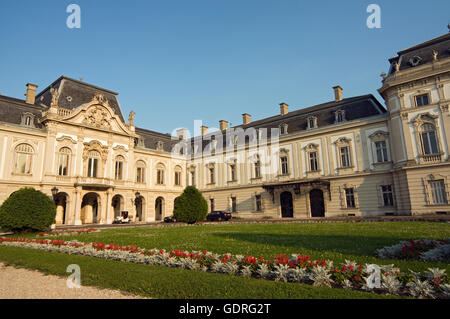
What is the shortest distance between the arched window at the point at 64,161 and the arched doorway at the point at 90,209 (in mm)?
4911

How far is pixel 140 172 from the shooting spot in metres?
41.6

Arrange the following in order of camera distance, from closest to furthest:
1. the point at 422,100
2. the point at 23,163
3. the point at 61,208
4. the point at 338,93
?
1. the point at 422,100
2. the point at 23,163
3. the point at 61,208
4. the point at 338,93

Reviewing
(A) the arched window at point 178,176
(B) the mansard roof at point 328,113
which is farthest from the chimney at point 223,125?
(A) the arched window at point 178,176

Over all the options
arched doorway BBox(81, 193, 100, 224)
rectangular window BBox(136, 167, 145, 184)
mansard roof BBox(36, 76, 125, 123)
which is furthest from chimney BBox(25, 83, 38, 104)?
rectangular window BBox(136, 167, 145, 184)

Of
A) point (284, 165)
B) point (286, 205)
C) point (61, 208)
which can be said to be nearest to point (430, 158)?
point (284, 165)

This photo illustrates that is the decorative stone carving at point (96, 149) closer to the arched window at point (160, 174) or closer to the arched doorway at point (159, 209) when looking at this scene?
the arched window at point (160, 174)

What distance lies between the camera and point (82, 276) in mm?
7047

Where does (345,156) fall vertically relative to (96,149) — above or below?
below

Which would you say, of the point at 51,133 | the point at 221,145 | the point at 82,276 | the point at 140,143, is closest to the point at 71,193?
the point at 51,133

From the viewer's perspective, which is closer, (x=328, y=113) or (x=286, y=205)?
(x=328, y=113)

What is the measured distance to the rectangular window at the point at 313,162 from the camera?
33816mm

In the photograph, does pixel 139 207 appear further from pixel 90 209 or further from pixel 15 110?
pixel 15 110

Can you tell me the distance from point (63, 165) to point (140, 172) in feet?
35.3

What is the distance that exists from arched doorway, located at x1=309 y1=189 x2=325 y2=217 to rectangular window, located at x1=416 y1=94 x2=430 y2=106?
13.0 m
